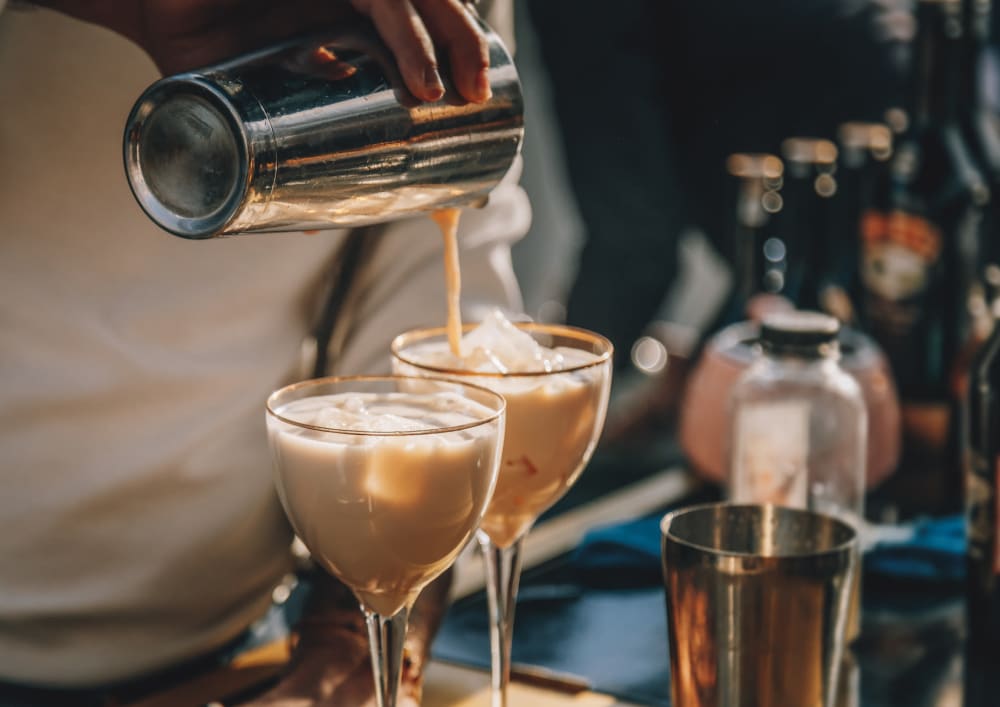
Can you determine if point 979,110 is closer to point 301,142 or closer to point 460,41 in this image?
point 460,41

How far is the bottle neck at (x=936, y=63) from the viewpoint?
4.66 feet

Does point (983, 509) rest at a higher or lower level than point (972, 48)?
lower

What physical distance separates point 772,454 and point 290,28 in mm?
699

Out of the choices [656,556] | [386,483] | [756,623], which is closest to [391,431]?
[386,483]

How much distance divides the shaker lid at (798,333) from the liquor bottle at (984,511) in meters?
0.15

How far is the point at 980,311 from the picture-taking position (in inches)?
61.9

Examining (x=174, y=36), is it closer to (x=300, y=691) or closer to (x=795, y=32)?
(x=300, y=691)

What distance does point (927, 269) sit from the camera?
1527mm

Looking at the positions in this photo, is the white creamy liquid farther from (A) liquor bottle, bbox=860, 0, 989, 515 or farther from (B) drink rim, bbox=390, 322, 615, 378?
(A) liquor bottle, bbox=860, 0, 989, 515

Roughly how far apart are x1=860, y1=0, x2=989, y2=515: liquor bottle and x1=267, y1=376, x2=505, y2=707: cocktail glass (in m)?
0.87

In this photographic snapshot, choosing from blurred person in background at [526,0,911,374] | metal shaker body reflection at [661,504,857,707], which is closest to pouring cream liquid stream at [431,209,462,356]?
metal shaker body reflection at [661,504,857,707]

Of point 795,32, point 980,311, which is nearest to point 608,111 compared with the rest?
point 795,32

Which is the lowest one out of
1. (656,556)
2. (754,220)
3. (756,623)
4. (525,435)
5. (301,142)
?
(656,556)

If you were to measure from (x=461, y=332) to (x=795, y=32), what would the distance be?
2.08 meters
